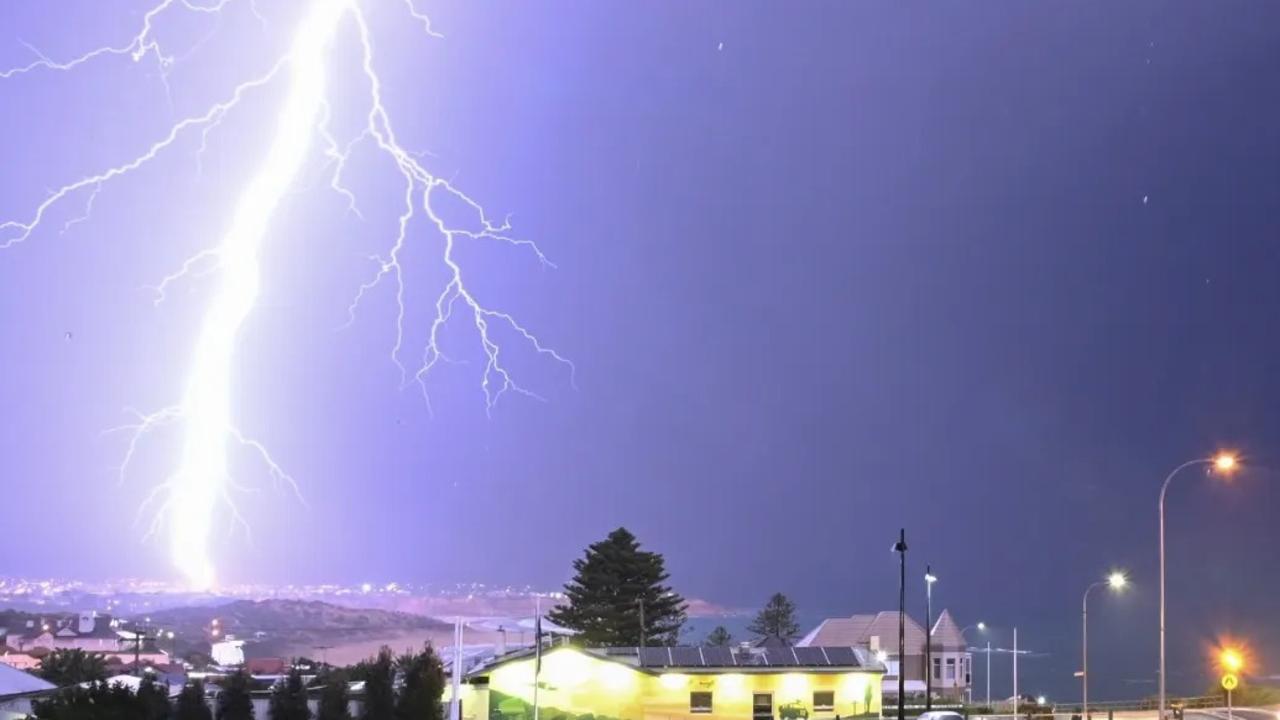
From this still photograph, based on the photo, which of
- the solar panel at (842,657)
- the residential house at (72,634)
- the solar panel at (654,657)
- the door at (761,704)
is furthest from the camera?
the residential house at (72,634)

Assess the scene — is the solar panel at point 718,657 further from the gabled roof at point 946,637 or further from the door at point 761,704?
the gabled roof at point 946,637

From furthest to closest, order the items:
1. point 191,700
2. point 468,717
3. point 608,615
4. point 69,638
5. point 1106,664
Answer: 1. point 1106,664
2. point 69,638
3. point 608,615
4. point 468,717
5. point 191,700

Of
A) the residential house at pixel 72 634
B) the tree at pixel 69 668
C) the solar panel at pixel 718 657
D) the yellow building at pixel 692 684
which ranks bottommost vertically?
the residential house at pixel 72 634

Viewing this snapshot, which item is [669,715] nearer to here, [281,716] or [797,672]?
[797,672]

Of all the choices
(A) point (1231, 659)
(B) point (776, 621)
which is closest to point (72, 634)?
(B) point (776, 621)

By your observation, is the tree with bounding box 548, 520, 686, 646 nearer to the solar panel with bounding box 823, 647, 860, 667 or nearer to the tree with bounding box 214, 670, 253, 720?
the solar panel with bounding box 823, 647, 860, 667

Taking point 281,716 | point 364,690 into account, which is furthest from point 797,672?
point 281,716

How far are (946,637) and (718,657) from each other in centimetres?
4104

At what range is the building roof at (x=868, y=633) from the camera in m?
82.9

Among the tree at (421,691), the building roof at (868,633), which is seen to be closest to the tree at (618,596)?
the building roof at (868,633)

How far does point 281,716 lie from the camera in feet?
113

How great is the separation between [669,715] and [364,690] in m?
12.7

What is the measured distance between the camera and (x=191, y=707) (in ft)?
107

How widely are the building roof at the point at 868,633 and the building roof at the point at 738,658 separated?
34009mm
